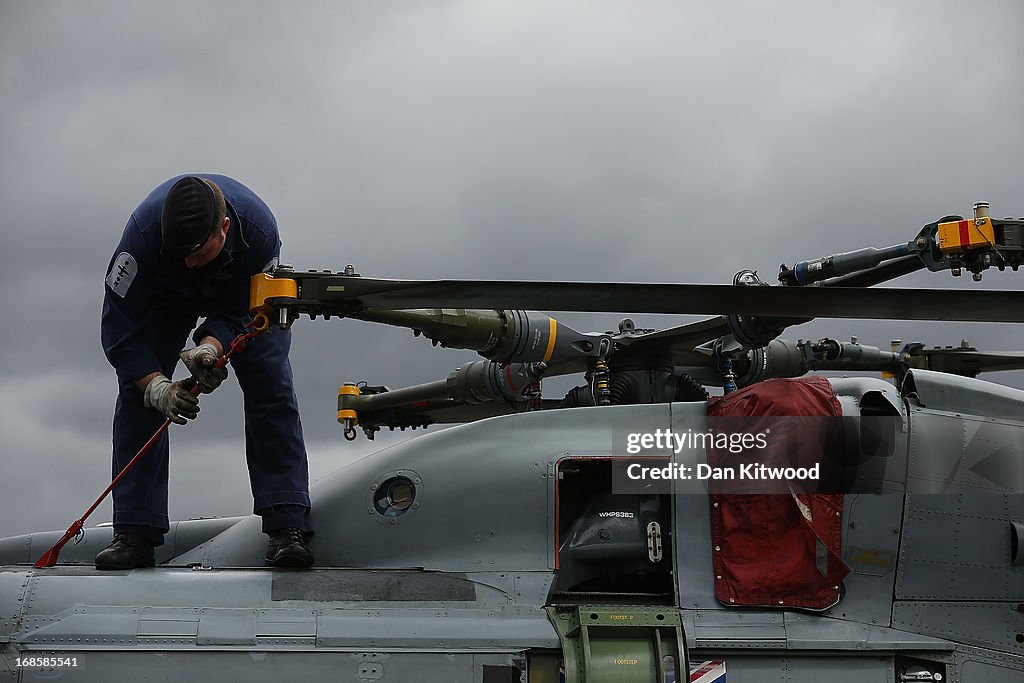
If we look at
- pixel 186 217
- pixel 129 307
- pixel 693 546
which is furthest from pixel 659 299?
pixel 129 307

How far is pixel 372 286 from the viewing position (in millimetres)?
5594

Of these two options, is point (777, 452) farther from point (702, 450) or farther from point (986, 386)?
point (986, 386)

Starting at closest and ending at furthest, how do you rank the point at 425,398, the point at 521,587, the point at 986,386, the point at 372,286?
1. the point at 372,286
2. the point at 521,587
3. the point at 986,386
4. the point at 425,398

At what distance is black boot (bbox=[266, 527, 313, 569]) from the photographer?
253 inches

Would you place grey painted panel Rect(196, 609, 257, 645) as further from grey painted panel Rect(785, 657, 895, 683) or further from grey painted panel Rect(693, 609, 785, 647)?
grey painted panel Rect(785, 657, 895, 683)

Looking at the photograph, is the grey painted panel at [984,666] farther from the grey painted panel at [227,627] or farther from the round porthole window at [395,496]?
the grey painted panel at [227,627]

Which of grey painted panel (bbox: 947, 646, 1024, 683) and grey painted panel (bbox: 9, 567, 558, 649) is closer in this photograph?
grey painted panel (bbox: 9, 567, 558, 649)

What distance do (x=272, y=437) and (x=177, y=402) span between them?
→ 88 cm

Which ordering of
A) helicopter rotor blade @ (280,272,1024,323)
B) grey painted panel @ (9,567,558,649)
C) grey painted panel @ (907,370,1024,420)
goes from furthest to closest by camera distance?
grey painted panel @ (907,370,1024,420)
grey painted panel @ (9,567,558,649)
helicopter rotor blade @ (280,272,1024,323)

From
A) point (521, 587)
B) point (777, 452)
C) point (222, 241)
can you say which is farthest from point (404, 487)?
point (777, 452)

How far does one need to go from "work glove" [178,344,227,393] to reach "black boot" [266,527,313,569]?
109 cm

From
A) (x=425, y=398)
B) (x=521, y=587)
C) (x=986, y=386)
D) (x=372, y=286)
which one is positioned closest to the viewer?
(x=372, y=286)

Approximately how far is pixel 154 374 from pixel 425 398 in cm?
289
